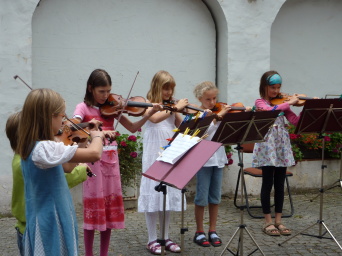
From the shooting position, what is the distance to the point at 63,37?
7137mm

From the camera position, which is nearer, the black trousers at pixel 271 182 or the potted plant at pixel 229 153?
the black trousers at pixel 271 182

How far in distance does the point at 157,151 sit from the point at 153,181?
0.29 m

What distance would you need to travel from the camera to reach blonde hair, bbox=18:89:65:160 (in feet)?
10.5

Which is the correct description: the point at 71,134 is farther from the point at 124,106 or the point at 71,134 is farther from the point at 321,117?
the point at 321,117

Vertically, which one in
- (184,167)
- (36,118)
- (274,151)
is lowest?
(274,151)

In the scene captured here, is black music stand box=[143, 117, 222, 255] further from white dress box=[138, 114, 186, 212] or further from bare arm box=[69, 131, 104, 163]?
white dress box=[138, 114, 186, 212]

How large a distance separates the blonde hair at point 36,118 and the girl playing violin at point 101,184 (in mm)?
1295

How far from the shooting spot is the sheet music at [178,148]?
3.81 meters

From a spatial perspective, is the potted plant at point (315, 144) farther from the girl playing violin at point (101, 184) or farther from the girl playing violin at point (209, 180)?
the girl playing violin at point (101, 184)

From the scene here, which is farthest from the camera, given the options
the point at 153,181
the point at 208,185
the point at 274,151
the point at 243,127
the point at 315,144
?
the point at 315,144

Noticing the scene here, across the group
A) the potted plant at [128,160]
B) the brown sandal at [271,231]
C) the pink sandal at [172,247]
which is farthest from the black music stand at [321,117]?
the potted plant at [128,160]

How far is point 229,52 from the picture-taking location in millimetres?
7770

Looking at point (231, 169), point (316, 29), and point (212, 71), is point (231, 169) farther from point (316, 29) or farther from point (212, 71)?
point (316, 29)

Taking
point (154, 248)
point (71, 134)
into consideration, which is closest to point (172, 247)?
point (154, 248)
